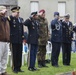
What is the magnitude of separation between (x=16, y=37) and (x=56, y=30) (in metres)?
2.36

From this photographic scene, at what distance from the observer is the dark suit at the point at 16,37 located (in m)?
13.1

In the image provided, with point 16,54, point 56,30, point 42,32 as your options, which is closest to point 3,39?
point 16,54

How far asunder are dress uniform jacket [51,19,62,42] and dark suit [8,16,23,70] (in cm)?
203

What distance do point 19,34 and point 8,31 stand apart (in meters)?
1.09

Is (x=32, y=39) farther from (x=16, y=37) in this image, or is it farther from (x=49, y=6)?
(x=49, y=6)

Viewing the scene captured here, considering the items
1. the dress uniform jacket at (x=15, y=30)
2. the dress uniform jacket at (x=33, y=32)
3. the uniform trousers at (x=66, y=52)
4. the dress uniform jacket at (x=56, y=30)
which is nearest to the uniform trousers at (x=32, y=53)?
the dress uniform jacket at (x=33, y=32)

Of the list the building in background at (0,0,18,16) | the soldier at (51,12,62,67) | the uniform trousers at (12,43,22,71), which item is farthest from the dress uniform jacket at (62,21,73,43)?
the building in background at (0,0,18,16)

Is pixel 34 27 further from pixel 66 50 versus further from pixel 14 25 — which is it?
pixel 66 50

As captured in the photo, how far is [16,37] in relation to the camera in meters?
13.2

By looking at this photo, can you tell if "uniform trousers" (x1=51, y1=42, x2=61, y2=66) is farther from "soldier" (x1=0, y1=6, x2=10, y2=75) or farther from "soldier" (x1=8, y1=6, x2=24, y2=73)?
"soldier" (x1=0, y1=6, x2=10, y2=75)

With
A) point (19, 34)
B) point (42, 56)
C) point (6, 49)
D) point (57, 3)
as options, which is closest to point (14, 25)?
point (19, 34)

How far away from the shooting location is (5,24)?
12.2 metres

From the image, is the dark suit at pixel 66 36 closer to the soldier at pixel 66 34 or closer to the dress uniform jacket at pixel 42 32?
the soldier at pixel 66 34

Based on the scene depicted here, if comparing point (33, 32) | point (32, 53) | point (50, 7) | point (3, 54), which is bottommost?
point (32, 53)
